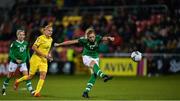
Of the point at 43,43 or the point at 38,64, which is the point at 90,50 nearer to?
the point at 43,43

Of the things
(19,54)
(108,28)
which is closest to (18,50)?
(19,54)

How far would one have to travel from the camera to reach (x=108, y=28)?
3438cm

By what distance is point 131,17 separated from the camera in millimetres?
34938

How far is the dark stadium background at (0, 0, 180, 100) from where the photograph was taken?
32.1 m

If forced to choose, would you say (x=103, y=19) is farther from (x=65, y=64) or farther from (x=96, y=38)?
(x=96, y=38)

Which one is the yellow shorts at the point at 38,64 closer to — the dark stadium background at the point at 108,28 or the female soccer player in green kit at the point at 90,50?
the female soccer player in green kit at the point at 90,50

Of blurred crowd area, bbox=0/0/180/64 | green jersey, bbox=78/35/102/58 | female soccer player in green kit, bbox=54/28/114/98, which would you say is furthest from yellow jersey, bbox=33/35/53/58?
blurred crowd area, bbox=0/0/180/64

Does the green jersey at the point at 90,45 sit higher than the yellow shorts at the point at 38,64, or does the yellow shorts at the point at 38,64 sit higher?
the green jersey at the point at 90,45

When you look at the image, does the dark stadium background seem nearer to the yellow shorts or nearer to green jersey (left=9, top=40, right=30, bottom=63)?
green jersey (left=9, top=40, right=30, bottom=63)

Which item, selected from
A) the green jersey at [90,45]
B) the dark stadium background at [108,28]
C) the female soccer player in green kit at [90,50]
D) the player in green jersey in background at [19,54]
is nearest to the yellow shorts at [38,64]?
the player in green jersey in background at [19,54]

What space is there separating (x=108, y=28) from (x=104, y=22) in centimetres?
90

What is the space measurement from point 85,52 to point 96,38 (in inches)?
23.6

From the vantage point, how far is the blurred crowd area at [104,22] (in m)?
33.1

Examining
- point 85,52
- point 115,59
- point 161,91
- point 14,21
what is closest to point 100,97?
point 85,52
